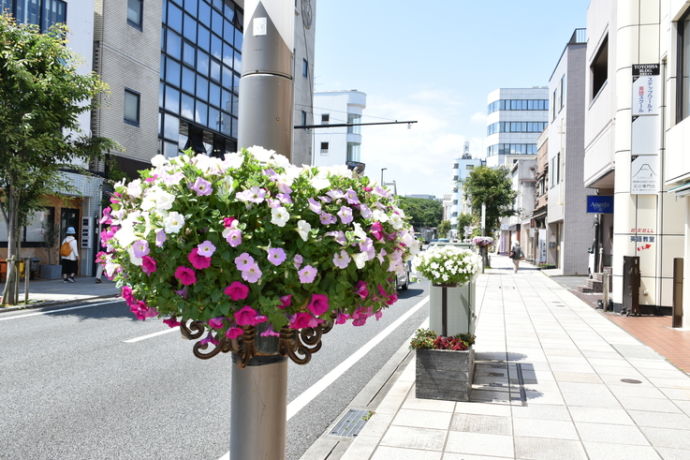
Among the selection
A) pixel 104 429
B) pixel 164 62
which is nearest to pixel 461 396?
pixel 104 429

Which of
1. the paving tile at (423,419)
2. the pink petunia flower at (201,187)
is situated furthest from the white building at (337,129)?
the pink petunia flower at (201,187)

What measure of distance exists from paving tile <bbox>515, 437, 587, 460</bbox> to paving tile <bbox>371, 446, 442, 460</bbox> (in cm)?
66

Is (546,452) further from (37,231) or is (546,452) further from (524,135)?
(524,135)

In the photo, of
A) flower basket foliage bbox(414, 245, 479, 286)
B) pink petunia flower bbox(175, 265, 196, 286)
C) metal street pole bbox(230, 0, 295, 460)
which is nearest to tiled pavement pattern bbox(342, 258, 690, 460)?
flower basket foliage bbox(414, 245, 479, 286)

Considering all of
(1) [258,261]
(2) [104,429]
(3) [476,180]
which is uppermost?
(3) [476,180]

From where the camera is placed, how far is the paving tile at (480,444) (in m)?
4.38

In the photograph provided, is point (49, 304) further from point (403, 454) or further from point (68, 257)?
point (403, 454)

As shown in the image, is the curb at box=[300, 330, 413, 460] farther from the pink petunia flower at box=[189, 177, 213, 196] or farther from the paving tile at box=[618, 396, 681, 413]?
the pink petunia flower at box=[189, 177, 213, 196]

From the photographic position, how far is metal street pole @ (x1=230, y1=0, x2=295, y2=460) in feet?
7.67

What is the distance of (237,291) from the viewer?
2039 mm

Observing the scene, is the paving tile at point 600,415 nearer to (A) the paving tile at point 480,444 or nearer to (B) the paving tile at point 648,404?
(B) the paving tile at point 648,404

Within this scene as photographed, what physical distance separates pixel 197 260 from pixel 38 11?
2167 centimetres

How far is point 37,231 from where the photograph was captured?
69.7ft

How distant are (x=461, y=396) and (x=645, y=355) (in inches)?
171
